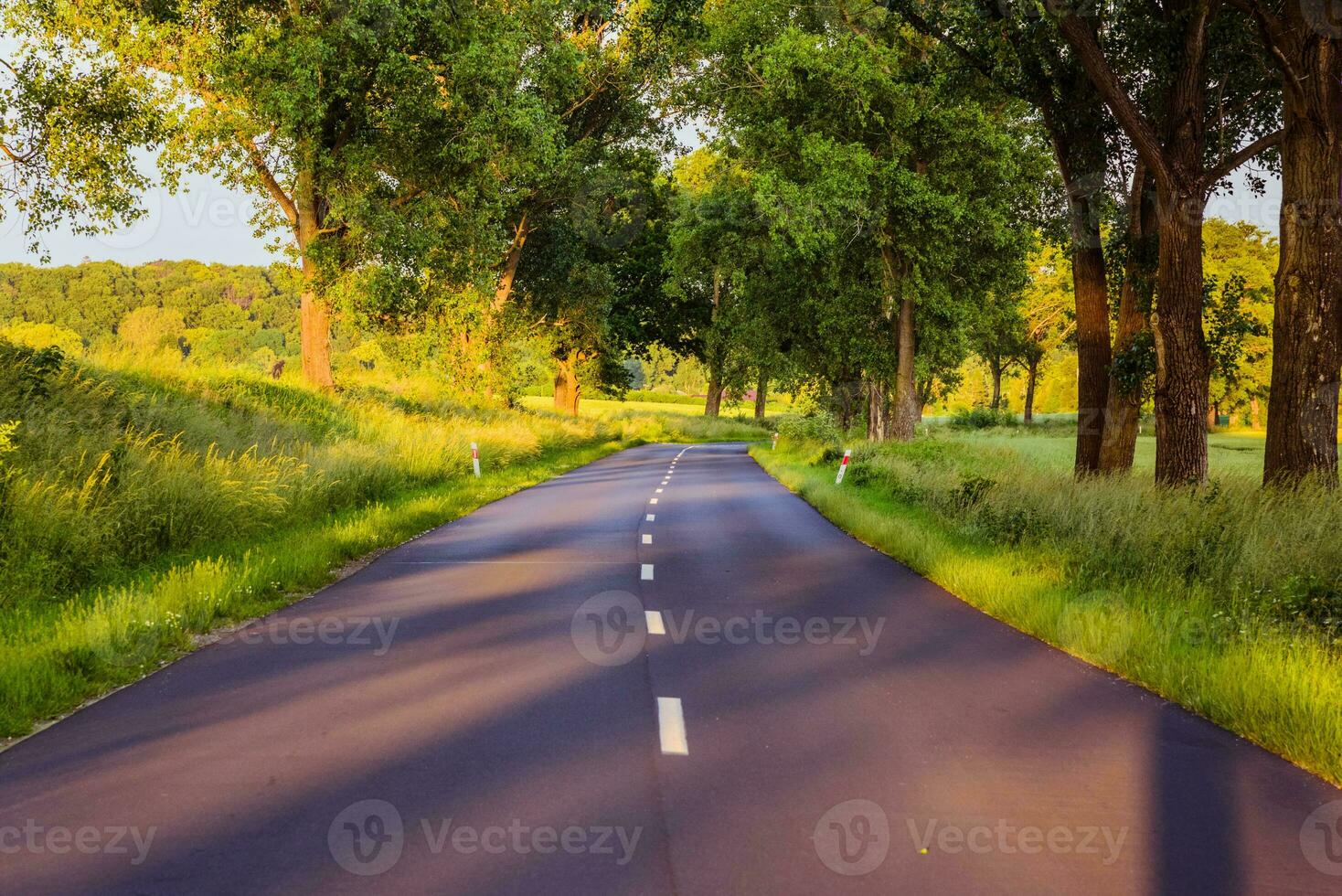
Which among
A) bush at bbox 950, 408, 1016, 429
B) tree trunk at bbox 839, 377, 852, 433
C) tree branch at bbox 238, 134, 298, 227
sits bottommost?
bush at bbox 950, 408, 1016, 429

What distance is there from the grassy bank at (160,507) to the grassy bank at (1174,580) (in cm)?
692

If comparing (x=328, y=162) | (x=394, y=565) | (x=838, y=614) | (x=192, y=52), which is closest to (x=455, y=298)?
(x=328, y=162)

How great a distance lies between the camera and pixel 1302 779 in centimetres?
481

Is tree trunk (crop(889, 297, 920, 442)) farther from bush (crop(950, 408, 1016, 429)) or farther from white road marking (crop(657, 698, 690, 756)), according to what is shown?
bush (crop(950, 408, 1016, 429))

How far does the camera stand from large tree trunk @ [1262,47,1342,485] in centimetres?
1085

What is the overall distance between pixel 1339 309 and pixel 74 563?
45.2 ft

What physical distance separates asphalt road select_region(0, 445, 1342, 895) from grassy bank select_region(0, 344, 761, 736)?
637 millimetres

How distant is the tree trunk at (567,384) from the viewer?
171 ft

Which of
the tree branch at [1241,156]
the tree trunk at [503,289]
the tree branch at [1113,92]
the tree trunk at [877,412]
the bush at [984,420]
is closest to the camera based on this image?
the tree branch at [1113,92]

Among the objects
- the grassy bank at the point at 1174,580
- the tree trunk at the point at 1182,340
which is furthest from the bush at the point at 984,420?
the tree trunk at the point at 1182,340

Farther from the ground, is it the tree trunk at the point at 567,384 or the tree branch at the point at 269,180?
the tree branch at the point at 269,180

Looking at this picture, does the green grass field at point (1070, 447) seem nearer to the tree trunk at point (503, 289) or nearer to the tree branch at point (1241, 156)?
the tree branch at point (1241, 156)

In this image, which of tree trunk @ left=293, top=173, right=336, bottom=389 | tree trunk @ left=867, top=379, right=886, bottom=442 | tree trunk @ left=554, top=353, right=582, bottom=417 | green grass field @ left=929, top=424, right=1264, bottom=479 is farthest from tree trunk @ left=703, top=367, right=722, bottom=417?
tree trunk @ left=293, top=173, right=336, bottom=389

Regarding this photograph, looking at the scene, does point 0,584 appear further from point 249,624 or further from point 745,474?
point 745,474
